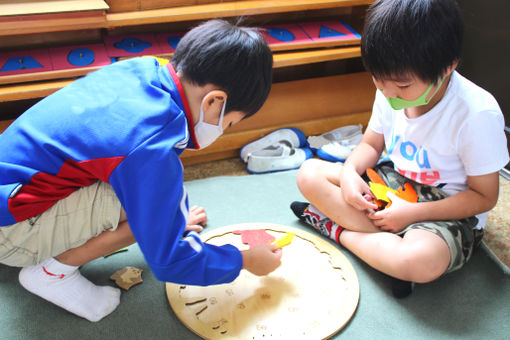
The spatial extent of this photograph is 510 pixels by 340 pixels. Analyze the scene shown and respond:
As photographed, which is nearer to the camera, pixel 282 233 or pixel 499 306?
pixel 499 306

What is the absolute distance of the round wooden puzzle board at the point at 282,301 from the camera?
85 cm

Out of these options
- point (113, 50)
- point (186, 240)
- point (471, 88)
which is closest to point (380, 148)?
point (471, 88)

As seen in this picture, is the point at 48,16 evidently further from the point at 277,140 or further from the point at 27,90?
the point at 277,140

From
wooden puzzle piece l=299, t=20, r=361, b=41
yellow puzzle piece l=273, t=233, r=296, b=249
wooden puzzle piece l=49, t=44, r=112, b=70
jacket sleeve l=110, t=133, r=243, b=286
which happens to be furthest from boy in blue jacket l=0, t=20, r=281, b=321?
wooden puzzle piece l=299, t=20, r=361, b=41

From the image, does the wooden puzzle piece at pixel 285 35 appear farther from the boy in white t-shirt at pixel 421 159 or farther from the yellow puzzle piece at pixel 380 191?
the yellow puzzle piece at pixel 380 191

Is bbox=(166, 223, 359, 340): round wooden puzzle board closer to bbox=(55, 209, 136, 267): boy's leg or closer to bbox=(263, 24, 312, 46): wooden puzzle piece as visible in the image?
bbox=(55, 209, 136, 267): boy's leg

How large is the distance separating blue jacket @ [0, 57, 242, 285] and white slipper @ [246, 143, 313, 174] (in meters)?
0.65

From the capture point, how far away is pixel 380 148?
45.8 inches

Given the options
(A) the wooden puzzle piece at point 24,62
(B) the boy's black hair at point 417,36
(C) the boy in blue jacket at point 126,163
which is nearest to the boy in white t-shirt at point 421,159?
(B) the boy's black hair at point 417,36

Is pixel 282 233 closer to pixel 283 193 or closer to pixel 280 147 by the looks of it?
pixel 283 193

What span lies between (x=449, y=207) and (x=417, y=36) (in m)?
0.38

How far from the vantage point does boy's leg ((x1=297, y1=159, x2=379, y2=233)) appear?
3.41 feet

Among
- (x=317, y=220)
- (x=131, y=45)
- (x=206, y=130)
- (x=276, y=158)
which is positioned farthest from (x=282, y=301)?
(x=131, y=45)

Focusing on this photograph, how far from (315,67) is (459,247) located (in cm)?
108
